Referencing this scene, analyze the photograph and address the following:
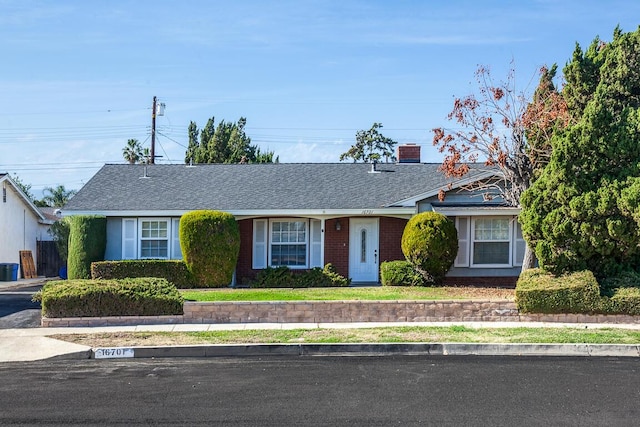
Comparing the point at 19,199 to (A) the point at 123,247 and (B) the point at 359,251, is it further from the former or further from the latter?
(B) the point at 359,251

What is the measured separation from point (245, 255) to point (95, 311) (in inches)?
336

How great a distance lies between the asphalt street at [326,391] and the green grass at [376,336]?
1.00 m

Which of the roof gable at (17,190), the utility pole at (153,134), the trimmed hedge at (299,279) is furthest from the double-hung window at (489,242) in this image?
the utility pole at (153,134)

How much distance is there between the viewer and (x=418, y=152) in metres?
28.5

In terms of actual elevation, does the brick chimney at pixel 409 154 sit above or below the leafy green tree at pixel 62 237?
above

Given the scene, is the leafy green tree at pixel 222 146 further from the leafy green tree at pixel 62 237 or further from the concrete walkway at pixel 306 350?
the concrete walkway at pixel 306 350

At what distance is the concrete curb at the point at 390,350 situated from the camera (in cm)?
1227

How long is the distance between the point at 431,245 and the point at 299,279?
13.9 ft

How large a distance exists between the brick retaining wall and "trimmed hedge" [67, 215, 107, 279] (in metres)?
8.12

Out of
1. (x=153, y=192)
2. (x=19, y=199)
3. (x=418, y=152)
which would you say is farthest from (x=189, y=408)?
(x=19, y=199)

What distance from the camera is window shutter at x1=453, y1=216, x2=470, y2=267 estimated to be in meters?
22.4

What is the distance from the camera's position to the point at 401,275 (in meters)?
20.8

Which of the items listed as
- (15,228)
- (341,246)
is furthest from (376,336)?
(15,228)

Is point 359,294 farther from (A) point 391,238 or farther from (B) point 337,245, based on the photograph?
(A) point 391,238
